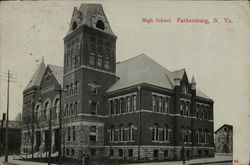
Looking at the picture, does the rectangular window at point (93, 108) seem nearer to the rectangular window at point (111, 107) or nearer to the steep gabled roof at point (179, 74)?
the rectangular window at point (111, 107)

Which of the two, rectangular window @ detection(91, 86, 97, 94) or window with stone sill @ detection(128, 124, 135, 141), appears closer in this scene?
window with stone sill @ detection(128, 124, 135, 141)

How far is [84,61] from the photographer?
71.5ft

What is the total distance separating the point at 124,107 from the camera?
2270cm

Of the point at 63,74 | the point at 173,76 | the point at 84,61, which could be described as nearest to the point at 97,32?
the point at 84,61

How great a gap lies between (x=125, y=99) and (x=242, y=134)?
409 inches

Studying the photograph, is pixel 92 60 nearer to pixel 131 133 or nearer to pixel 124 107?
pixel 124 107

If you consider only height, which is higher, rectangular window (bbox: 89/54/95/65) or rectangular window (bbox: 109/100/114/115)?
rectangular window (bbox: 89/54/95/65)

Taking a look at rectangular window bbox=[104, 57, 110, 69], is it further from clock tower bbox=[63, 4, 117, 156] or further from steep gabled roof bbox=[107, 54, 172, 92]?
steep gabled roof bbox=[107, 54, 172, 92]

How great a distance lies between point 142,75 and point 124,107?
102 inches

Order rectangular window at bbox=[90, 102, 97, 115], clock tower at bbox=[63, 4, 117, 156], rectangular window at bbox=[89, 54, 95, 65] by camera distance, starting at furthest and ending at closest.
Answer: rectangular window at bbox=[90, 102, 97, 115], rectangular window at bbox=[89, 54, 95, 65], clock tower at bbox=[63, 4, 117, 156]

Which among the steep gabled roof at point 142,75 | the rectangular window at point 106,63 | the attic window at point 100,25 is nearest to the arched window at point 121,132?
the steep gabled roof at point 142,75

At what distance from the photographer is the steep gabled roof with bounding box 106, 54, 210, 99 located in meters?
21.5

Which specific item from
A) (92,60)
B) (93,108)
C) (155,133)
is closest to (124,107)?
(93,108)

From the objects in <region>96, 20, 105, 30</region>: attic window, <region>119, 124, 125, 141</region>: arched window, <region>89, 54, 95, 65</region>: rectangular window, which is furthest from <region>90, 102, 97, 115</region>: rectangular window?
<region>96, 20, 105, 30</region>: attic window
